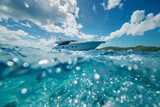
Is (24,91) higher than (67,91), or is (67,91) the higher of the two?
(24,91)

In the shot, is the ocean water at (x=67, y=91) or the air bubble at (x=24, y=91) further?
the air bubble at (x=24, y=91)

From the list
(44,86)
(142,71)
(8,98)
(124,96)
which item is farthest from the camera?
(142,71)

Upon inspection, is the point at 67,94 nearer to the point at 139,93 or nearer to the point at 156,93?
the point at 139,93

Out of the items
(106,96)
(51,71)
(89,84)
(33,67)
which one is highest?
(33,67)

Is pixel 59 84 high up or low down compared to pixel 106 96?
up

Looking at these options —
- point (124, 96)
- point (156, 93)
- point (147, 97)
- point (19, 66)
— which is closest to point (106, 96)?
point (124, 96)

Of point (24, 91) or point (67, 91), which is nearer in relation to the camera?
point (24, 91)

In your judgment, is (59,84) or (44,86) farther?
(59,84)

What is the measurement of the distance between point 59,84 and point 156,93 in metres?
4.19

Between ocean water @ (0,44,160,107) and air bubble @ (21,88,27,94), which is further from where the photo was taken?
air bubble @ (21,88,27,94)

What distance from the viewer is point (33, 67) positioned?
3.64 metres

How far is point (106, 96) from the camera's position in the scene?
92.7 inches

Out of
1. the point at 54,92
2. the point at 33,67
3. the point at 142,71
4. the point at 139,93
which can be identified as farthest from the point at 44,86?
the point at 142,71

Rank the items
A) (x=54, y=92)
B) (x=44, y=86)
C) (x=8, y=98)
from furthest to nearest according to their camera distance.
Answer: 1. (x=44, y=86)
2. (x=54, y=92)
3. (x=8, y=98)
